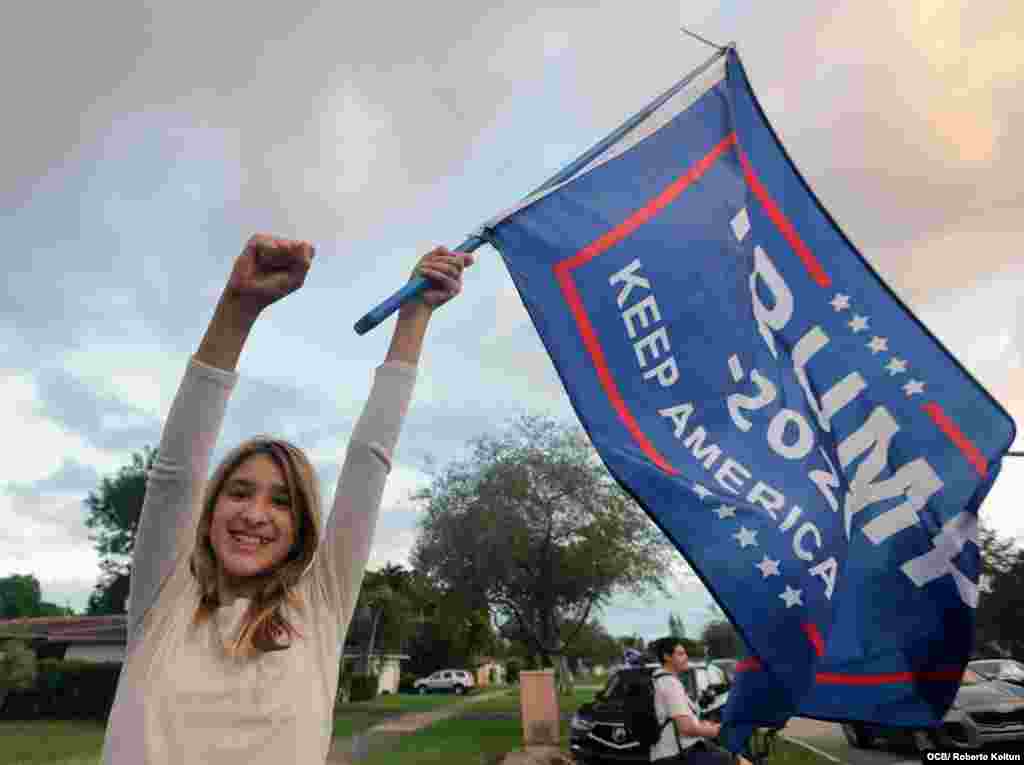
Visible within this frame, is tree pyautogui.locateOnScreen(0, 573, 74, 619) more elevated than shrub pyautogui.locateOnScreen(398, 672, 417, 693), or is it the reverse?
tree pyautogui.locateOnScreen(0, 573, 74, 619)

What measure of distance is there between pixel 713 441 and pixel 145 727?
2.35m

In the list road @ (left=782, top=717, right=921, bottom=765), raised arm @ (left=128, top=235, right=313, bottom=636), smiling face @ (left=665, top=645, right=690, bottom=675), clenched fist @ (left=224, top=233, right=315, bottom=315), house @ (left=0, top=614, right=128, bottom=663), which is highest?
house @ (left=0, top=614, right=128, bottom=663)

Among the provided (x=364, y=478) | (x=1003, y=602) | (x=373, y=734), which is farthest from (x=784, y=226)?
(x=1003, y=602)

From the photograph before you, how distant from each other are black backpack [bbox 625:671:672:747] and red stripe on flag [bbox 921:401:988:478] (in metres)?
10.8

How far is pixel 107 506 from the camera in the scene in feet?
206

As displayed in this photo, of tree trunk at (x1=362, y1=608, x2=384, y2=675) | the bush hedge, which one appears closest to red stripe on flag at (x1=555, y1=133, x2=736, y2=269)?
the bush hedge

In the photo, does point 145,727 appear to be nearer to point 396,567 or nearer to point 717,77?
point 717,77

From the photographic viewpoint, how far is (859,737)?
611 inches

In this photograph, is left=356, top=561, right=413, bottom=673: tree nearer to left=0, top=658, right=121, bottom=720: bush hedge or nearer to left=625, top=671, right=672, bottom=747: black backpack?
left=0, top=658, right=121, bottom=720: bush hedge

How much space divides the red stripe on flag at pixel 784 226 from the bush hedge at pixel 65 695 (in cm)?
2980

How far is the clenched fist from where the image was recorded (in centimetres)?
181

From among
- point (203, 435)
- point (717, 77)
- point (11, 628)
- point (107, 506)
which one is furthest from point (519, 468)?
point (107, 506)

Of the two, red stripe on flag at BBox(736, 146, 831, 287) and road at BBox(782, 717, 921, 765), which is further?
road at BBox(782, 717, 921, 765)

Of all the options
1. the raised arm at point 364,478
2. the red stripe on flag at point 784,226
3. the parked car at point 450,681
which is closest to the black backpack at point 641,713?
the red stripe on flag at point 784,226
